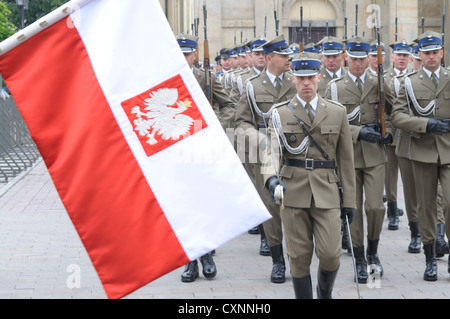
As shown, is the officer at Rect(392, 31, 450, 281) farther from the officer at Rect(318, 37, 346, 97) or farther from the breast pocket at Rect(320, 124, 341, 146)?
the breast pocket at Rect(320, 124, 341, 146)

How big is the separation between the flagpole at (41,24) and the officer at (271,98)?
158 inches

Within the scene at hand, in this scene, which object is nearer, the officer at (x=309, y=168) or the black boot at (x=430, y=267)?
the officer at (x=309, y=168)

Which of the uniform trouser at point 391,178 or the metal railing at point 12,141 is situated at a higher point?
Answer: the uniform trouser at point 391,178

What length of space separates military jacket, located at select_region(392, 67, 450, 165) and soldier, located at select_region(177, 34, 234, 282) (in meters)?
1.66

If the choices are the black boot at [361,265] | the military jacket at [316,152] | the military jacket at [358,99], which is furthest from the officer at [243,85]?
the military jacket at [316,152]

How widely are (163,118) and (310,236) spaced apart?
2.34 meters

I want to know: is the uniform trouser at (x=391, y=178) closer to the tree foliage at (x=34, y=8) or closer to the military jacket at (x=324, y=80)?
the military jacket at (x=324, y=80)

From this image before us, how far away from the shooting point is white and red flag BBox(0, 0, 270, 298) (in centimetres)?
450

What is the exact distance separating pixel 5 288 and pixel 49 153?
394cm

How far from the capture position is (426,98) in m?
8.70

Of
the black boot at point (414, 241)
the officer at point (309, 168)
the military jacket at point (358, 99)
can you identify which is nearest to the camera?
the officer at point (309, 168)

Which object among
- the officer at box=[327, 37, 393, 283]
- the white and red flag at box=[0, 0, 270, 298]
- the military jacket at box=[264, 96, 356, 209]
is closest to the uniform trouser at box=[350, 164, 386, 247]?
the officer at box=[327, 37, 393, 283]

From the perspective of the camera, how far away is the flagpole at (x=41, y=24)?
14.8ft
